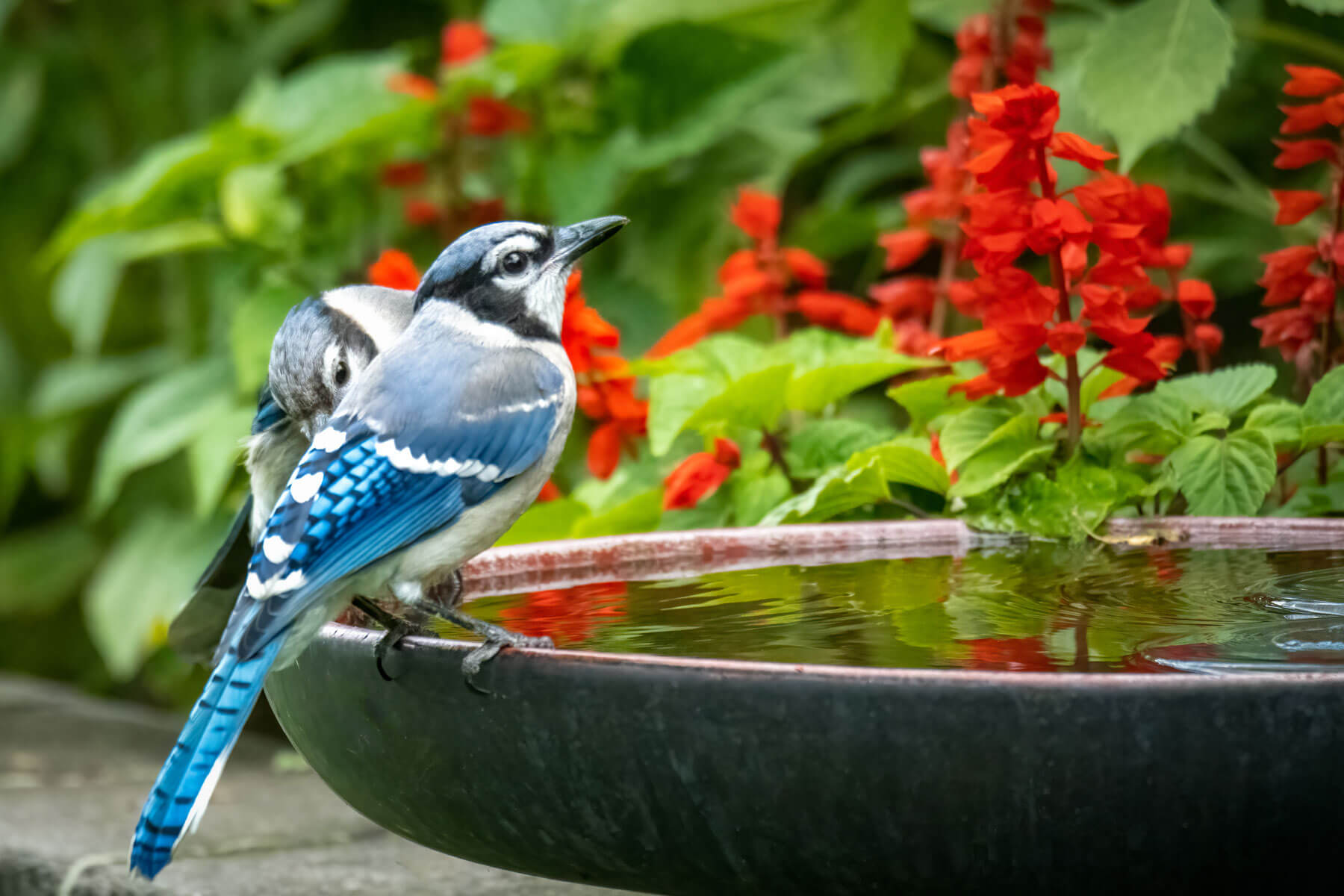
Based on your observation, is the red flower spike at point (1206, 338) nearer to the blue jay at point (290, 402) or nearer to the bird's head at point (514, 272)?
the bird's head at point (514, 272)

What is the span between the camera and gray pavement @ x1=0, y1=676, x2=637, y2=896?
181cm

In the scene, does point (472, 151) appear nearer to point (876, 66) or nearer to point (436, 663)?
point (876, 66)

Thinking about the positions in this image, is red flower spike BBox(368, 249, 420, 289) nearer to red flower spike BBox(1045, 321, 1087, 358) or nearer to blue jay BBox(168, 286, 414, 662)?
blue jay BBox(168, 286, 414, 662)

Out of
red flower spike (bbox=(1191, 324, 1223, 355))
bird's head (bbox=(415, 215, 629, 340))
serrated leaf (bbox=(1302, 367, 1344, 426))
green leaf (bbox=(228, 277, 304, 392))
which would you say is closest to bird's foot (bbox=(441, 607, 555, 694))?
bird's head (bbox=(415, 215, 629, 340))

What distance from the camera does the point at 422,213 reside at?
3.07m

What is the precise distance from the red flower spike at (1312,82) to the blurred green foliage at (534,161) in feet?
0.51

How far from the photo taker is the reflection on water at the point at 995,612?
0.97 meters

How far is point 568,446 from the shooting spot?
307 cm

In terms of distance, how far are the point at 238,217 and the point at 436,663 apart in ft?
7.01

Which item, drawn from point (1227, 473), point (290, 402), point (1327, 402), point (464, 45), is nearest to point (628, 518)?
point (290, 402)

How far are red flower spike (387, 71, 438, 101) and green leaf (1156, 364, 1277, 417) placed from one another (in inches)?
69.7

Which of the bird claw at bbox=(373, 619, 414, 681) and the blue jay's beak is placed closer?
the bird claw at bbox=(373, 619, 414, 681)

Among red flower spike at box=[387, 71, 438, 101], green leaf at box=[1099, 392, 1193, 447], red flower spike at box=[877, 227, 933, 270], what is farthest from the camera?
red flower spike at box=[387, 71, 438, 101]

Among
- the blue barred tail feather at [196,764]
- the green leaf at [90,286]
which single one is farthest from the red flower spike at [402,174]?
Result: the blue barred tail feather at [196,764]
